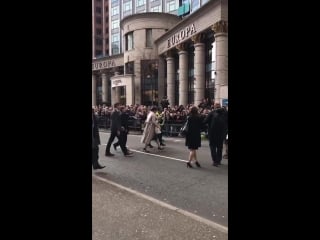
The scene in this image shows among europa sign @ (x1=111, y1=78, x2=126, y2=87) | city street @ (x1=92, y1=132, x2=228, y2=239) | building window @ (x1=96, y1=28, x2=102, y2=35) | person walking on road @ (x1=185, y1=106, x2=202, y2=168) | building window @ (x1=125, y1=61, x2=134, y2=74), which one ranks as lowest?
city street @ (x1=92, y1=132, x2=228, y2=239)

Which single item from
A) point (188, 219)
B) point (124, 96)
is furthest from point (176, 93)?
point (188, 219)

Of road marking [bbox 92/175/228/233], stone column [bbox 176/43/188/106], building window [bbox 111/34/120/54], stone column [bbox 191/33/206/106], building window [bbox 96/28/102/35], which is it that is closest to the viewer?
road marking [bbox 92/175/228/233]

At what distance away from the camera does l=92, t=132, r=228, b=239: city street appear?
4.06 meters

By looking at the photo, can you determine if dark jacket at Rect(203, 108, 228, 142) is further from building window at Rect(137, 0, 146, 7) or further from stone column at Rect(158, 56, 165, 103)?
building window at Rect(137, 0, 146, 7)

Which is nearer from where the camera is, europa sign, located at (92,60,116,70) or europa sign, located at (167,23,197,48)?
europa sign, located at (167,23,197,48)

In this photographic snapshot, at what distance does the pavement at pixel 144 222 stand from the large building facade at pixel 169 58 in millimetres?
10738

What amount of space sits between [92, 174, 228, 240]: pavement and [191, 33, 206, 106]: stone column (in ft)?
57.5

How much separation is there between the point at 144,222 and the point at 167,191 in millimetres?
1792

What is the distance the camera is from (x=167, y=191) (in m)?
5.75

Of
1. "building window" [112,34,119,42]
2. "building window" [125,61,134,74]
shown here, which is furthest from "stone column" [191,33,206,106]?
"building window" [112,34,119,42]
